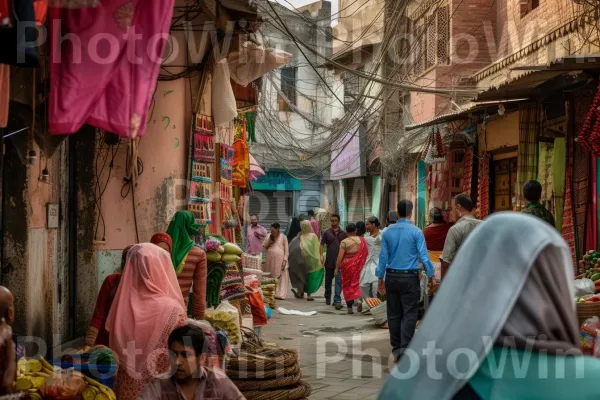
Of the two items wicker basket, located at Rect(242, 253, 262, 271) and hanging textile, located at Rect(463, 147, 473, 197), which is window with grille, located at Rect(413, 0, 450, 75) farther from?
wicker basket, located at Rect(242, 253, 262, 271)

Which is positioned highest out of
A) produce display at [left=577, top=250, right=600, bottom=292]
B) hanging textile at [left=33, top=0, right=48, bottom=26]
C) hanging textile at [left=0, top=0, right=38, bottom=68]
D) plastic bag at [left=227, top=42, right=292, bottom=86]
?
plastic bag at [left=227, top=42, right=292, bottom=86]

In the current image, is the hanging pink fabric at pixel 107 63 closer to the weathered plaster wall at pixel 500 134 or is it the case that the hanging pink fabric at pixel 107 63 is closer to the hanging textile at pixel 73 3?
the hanging textile at pixel 73 3

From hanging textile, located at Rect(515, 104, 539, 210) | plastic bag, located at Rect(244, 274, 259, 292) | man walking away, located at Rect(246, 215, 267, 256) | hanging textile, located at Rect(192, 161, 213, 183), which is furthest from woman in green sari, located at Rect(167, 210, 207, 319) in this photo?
man walking away, located at Rect(246, 215, 267, 256)

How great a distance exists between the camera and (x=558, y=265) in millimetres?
2443

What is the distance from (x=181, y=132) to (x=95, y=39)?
4100 mm

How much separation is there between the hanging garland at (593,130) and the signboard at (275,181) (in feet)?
89.2

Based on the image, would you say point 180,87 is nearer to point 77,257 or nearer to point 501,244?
point 77,257

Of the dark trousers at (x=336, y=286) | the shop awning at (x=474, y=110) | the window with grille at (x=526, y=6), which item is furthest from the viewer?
the dark trousers at (x=336, y=286)

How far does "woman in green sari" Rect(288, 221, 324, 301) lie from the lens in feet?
59.2

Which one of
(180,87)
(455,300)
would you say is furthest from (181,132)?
(455,300)

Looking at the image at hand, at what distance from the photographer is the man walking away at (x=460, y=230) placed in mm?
8734

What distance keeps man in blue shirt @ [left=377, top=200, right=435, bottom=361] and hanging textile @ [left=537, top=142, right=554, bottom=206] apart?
2.69 meters

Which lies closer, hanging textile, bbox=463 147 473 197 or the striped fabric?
the striped fabric

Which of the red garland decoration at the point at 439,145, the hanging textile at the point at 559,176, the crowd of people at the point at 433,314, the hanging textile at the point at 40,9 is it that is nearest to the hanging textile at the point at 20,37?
the hanging textile at the point at 40,9
